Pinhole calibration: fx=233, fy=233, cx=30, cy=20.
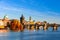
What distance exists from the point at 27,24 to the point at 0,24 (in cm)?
2481

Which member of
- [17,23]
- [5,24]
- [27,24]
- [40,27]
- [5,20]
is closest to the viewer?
[17,23]

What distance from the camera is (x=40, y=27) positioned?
13275 centimetres

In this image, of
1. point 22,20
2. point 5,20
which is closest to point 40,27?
point 22,20

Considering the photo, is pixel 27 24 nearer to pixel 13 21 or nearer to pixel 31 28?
pixel 31 28

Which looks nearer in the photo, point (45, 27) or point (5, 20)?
point (5, 20)

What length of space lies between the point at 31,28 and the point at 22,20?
608 centimetres

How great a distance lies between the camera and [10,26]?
96.4 metres

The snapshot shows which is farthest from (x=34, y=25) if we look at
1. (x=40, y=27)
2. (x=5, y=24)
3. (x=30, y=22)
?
(x=5, y=24)

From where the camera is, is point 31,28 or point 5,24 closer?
point 5,24

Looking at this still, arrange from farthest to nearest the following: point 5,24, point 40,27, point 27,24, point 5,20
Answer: point 40,27 < point 27,24 < point 5,20 < point 5,24

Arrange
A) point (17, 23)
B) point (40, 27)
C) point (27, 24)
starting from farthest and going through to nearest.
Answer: point (40, 27), point (27, 24), point (17, 23)

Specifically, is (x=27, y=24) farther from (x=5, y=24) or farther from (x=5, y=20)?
(x=5, y=24)

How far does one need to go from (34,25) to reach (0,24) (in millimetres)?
27618

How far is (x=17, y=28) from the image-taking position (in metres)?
94.4
